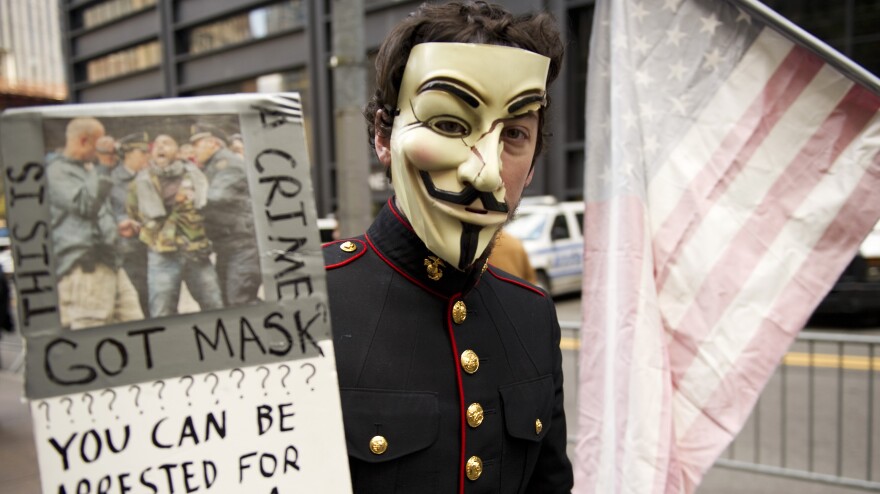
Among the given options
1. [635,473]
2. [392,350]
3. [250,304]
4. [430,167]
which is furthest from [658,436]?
[250,304]

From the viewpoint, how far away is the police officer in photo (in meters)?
1.30

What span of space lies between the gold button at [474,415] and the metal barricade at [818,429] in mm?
3782

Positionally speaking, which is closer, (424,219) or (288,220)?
(288,220)

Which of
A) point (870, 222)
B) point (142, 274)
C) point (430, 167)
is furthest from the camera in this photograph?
point (870, 222)

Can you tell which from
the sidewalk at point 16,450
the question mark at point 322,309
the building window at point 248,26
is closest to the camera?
the question mark at point 322,309

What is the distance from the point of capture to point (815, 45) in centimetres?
186

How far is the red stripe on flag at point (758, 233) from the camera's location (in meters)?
2.02

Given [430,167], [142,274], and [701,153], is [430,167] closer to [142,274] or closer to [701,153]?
[142,274]

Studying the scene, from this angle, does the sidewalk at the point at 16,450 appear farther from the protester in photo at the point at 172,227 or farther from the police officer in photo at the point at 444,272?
Answer: the protester in photo at the point at 172,227

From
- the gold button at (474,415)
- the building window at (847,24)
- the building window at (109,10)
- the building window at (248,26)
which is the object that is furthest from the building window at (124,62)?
the gold button at (474,415)

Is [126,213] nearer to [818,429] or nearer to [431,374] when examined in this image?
[431,374]

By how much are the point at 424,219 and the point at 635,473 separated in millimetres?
1220

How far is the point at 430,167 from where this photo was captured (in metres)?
1.30

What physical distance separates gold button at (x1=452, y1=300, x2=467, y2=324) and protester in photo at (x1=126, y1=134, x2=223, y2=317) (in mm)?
628
